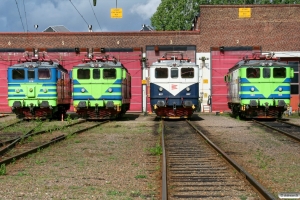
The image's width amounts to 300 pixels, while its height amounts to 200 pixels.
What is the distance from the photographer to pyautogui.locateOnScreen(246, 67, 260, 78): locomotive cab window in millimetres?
24141

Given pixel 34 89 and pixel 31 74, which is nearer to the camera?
pixel 34 89

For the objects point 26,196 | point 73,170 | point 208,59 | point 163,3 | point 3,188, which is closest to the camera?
point 26,196

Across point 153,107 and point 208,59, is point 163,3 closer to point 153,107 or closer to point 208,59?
point 208,59

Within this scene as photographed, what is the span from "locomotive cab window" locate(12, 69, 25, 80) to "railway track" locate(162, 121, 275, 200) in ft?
46.6

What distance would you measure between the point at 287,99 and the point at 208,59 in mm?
14967

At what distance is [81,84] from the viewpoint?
81.6 feet

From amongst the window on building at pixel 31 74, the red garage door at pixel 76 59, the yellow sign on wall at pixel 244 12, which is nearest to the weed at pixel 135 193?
the window on building at pixel 31 74

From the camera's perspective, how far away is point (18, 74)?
990 inches

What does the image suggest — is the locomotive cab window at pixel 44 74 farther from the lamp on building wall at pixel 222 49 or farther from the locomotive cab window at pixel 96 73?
the lamp on building wall at pixel 222 49

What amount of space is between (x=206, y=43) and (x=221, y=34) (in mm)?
1337

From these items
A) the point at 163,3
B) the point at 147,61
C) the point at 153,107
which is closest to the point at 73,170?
the point at 153,107

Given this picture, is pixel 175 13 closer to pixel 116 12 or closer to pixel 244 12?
pixel 244 12

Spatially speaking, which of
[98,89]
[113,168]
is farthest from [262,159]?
[98,89]

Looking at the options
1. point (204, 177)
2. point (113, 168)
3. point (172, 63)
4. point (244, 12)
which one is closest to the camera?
point (204, 177)
